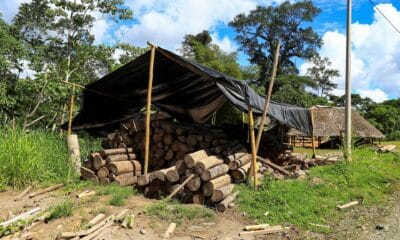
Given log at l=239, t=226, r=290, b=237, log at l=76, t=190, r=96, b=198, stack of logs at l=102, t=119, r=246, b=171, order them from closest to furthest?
log at l=239, t=226, r=290, b=237
log at l=76, t=190, r=96, b=198
stack of logs at l=102, t=119, r=246, b=171

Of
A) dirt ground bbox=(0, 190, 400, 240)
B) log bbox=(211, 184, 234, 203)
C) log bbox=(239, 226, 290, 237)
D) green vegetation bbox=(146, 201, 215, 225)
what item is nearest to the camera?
dirt ground bbox=(0, 190, 400, 240)

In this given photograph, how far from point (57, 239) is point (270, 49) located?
37408 millimetres

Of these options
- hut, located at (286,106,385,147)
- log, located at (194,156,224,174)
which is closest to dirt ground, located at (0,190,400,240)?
log, located at (194,156,224,174)

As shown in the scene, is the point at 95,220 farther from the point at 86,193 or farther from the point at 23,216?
the point at 86,193

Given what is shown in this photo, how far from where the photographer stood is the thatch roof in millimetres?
25141

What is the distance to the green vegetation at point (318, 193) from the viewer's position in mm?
5457

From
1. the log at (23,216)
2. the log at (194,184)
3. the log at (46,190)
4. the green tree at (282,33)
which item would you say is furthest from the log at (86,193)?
the green tree at (282,33)

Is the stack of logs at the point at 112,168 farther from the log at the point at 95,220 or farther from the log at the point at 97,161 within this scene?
the log at the point at 95,220

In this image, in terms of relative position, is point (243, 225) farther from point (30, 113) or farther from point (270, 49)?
point (270, 49)

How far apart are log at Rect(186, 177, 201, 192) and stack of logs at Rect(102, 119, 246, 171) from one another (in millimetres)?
1593

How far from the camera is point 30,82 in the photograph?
10055mm

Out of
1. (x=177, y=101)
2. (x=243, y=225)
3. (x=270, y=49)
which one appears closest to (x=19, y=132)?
(x=177, y=101)

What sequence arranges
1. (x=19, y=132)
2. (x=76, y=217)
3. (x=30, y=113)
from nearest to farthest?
(x=76, y=217) → (x=19, y=132) → (x=30, y=113)

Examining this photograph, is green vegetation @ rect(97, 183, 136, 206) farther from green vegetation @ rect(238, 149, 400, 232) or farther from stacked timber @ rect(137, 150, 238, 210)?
green vegetation @ rect(238, 149, 400, 232)
